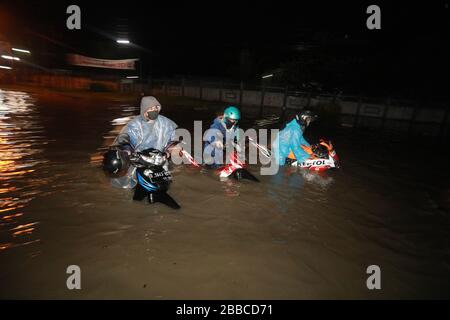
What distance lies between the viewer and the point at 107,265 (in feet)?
11.5

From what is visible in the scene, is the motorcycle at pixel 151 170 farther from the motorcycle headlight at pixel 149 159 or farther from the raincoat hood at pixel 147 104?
the raincoat hood at pixel 147 104

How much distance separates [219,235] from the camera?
14.2 ft

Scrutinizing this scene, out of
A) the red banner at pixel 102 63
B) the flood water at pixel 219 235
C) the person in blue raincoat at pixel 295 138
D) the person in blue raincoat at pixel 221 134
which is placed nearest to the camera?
the flood water at pixel 219 235

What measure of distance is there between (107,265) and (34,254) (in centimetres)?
92

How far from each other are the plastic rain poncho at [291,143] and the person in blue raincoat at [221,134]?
1.36 m

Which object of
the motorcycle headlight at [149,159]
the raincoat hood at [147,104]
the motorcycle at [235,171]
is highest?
the raincoat hood at [147,104]

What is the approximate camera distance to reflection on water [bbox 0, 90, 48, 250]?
4077 mm

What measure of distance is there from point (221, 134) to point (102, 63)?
26.2 metres

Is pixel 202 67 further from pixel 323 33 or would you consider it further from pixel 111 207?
pixel 111 207

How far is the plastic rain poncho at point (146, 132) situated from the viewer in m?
4.98

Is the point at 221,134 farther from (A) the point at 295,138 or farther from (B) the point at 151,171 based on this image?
(B) the point at 151,171

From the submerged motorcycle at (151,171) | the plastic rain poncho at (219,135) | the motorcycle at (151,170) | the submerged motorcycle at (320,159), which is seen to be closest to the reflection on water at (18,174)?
the submerged motorcycle at (151,171)

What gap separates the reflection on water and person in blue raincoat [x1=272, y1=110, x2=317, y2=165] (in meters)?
5.48

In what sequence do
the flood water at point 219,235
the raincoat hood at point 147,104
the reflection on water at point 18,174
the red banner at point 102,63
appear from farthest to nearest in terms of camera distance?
the red banner at point 102,63
the raincoat hood at point 147,104
the reflection on water at point 18,174
the flood water at point 219,235
